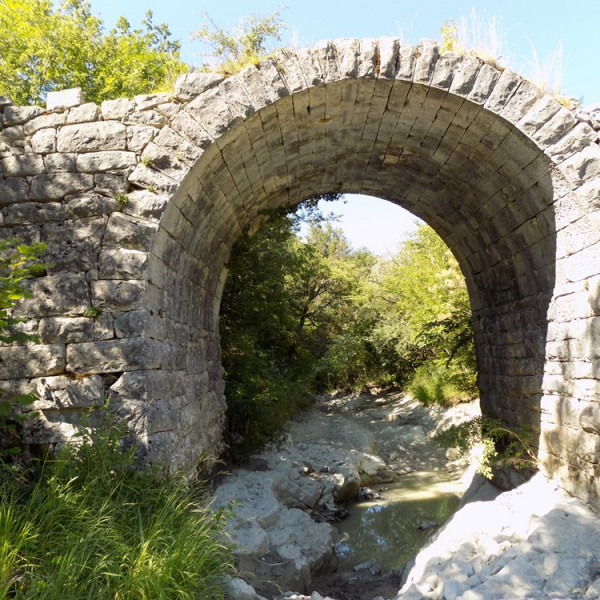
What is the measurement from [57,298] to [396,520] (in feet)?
21.0

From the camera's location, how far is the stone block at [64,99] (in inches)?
167

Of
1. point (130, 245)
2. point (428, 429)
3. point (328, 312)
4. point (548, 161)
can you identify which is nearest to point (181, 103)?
point (130, 245)

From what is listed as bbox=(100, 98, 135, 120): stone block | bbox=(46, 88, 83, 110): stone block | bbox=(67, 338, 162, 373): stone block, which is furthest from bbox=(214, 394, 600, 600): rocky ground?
bbox=(46, 88, 83, 110): stone block

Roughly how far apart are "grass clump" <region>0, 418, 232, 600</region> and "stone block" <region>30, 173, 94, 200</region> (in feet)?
6.69

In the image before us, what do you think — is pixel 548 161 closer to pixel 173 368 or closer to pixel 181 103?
pixel 181 103

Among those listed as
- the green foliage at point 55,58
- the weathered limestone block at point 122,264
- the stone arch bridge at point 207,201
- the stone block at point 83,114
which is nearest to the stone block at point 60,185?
the stone arch bridge at point 207,201

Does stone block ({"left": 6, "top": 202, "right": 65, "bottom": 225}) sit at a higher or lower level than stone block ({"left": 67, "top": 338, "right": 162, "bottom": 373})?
higher

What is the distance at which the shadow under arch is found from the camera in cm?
447

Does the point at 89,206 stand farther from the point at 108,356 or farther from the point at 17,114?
the point at 108,356

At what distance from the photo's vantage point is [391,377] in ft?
64.1

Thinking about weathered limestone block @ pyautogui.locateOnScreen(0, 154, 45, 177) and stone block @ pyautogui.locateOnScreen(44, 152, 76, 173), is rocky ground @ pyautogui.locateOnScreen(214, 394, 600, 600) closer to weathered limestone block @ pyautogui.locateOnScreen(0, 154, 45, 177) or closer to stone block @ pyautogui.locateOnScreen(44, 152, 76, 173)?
stone block @ pyautogui.locateOnScreen(44, 152, 76, 173)

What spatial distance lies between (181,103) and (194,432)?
3.17 m

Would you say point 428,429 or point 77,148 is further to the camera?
point 428,429

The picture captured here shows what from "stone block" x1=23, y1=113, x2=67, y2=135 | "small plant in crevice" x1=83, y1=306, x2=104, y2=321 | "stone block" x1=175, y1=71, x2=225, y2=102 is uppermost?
"stone block" x1=175, y1=71, x2=225, y2=102
